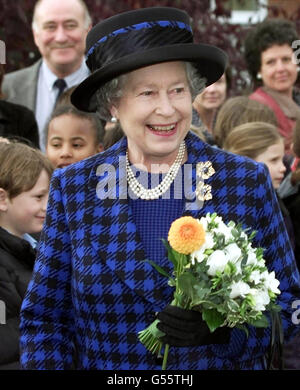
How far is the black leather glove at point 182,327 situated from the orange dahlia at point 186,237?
0.20m

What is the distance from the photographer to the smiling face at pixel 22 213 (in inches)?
188

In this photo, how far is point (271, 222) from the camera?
3293mm

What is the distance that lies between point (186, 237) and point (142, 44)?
0.82m

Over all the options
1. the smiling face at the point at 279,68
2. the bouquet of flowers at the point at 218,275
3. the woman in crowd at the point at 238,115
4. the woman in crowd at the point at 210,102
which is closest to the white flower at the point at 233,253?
the bouquet of flowers at the point at 218,275

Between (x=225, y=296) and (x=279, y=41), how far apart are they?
470 cm

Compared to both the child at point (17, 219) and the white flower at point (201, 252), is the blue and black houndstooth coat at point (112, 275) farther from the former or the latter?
the child at point (17, 219)

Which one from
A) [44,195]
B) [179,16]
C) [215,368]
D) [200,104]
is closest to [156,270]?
[215,368]

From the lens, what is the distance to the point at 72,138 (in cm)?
592

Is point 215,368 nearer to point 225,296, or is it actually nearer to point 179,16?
point 225,296

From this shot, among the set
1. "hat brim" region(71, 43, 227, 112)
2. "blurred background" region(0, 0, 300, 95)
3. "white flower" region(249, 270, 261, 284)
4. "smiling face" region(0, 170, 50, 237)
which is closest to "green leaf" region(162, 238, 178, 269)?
"white flower" region(249, 270, 261, 284)

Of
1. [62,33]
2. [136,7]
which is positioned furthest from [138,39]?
[136,7]

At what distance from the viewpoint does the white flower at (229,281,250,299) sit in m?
2.87

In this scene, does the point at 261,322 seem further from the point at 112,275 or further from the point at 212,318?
the point at 112,275

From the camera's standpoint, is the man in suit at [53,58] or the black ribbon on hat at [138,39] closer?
the black ribbon on hat at [138,39]
